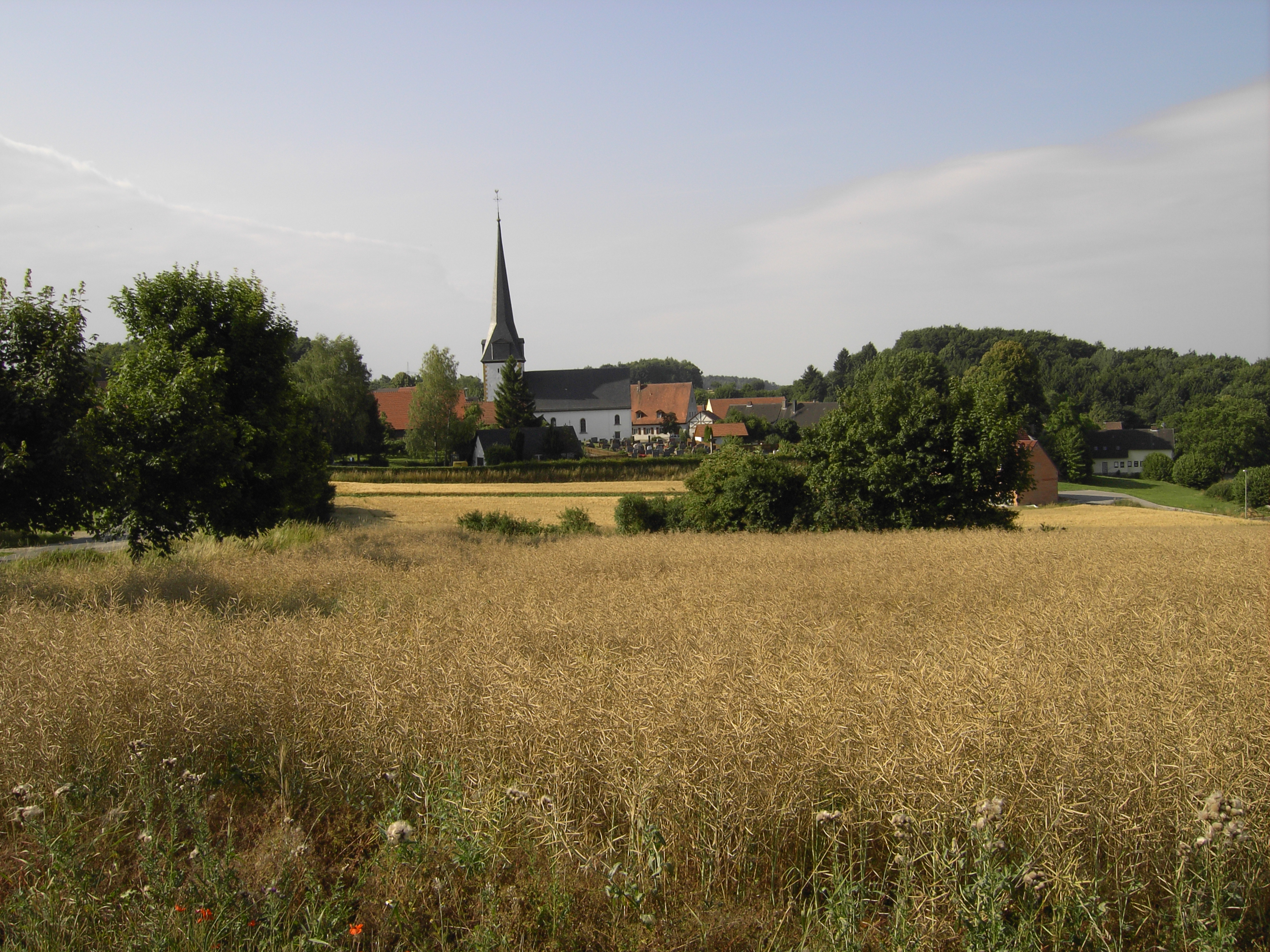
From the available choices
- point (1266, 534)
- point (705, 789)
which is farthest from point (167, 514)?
point (1266, 534)

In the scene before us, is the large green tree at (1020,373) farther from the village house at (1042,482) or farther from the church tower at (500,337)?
the church tower at (500,337)

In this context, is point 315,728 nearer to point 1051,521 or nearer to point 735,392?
point 1051,521

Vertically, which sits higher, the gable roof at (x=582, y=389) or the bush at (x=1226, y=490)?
the gable roof at (x=582, y=389)

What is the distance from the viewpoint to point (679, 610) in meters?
6.55

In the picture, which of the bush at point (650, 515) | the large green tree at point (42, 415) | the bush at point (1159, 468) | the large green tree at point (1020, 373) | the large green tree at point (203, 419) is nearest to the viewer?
the large green tree at point (42, 415)

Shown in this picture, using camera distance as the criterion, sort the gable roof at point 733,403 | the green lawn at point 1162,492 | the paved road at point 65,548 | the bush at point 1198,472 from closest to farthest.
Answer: the paved road at point 65,548 < the green lawn at point 1162,492 < the bush at point 1198,472 < the gable roof at point 733,403

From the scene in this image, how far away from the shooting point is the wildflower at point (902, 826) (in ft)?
9.36

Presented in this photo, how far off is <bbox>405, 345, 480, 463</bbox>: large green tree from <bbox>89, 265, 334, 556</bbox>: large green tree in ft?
142

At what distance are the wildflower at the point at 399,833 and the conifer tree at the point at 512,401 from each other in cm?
6682

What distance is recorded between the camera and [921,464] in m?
24.9

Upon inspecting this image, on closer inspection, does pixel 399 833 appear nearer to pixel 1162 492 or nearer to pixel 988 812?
pixel 988 812

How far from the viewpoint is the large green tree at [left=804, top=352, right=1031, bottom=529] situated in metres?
24.8

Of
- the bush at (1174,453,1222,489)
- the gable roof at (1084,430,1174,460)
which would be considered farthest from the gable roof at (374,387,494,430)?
the gable roof at (1084,430,1174,460)

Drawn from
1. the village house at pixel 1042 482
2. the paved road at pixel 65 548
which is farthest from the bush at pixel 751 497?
the village house at pixel 1042 482
